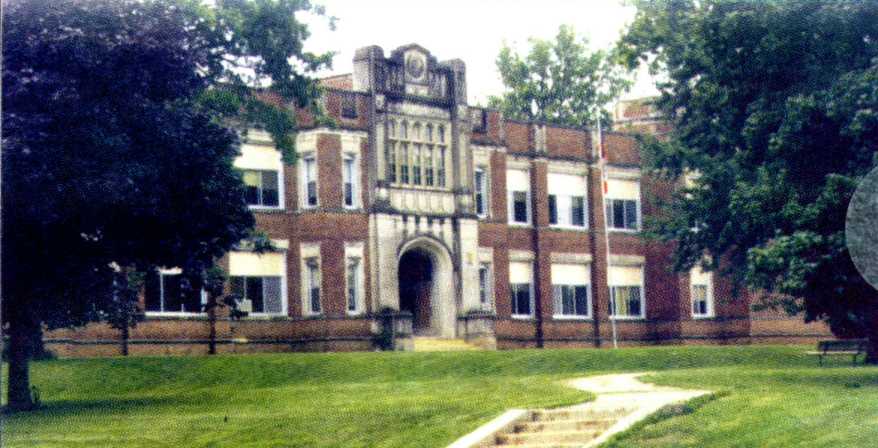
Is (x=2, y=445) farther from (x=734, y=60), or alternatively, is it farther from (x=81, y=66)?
(x=734, y=60)

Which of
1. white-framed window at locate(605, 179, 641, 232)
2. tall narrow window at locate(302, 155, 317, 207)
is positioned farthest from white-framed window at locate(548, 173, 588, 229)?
tall narrow window at locate(302, 155, 317, 207)

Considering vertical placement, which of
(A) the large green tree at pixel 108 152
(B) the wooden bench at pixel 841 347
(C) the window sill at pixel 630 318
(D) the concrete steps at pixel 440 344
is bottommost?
(B) the wooden bench at pixel 841 347

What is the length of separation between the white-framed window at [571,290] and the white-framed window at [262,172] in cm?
1247

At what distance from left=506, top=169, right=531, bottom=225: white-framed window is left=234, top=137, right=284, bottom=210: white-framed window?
9.71m

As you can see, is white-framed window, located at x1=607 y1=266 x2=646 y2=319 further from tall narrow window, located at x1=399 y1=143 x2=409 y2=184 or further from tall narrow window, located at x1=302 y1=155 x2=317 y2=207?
tall narrow window, located at x1=302 y1=155 x2=317 y2=207

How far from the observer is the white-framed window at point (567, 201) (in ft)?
183

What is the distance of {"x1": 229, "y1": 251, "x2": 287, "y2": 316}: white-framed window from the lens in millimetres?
46688

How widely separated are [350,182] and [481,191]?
6.19m

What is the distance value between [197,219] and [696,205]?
47.4ft

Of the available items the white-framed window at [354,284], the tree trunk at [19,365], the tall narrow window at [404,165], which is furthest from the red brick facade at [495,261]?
the tree trunk at [19,365]

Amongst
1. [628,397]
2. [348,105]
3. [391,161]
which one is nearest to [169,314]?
[348,105]

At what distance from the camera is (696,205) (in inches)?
1499

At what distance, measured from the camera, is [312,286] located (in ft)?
157

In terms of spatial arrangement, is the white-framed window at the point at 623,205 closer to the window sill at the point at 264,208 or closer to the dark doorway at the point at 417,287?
the dark doorway at the point at 417,287
